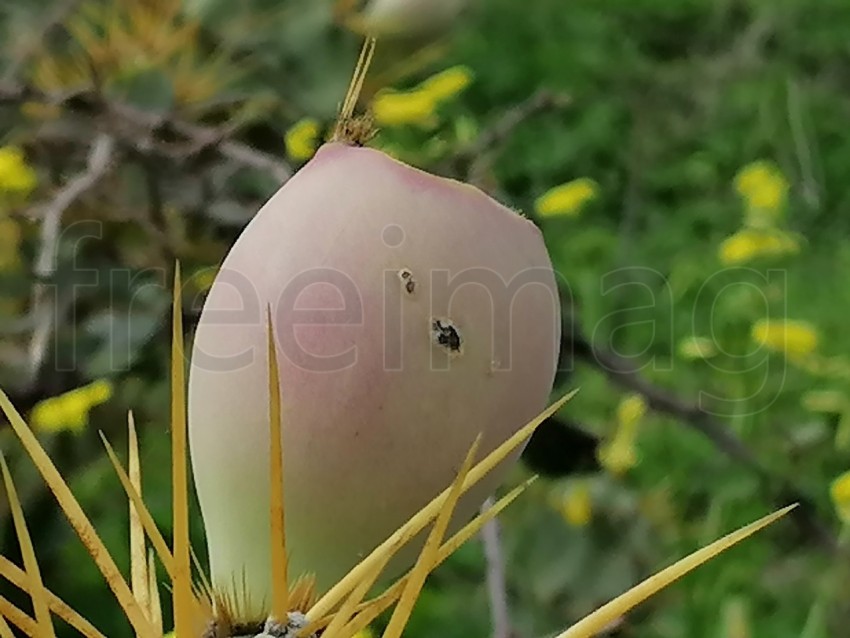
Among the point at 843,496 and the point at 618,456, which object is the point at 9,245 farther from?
the point at 843,496

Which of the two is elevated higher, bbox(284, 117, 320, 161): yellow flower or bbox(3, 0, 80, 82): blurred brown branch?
bbox(3, 0, 80, 82): blurred brown branch

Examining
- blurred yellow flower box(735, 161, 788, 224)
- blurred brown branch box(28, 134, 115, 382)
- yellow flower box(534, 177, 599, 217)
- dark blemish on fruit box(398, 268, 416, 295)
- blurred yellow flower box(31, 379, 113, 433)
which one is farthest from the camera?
blurred yellow flower box(735, 161, 788, 224)

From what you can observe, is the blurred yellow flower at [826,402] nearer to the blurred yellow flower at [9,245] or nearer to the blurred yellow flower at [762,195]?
the blurred yellow flower at [762,195]

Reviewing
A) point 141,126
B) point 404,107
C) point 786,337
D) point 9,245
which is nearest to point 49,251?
point 141,126

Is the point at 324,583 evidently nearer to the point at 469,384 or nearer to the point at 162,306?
the point at 469,384

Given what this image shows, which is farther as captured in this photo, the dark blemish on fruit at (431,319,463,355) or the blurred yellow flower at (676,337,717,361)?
the blurred yellow flower at (676,337,717,361)

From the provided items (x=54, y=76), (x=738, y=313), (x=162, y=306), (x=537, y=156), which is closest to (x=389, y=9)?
(x=162, y=306)

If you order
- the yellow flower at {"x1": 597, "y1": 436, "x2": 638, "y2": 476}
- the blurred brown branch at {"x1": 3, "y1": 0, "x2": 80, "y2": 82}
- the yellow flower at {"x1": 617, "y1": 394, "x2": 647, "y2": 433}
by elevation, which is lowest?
the yellow flower at {"x1": 597, "y1": 436, "x2": 638, "y2": 476}

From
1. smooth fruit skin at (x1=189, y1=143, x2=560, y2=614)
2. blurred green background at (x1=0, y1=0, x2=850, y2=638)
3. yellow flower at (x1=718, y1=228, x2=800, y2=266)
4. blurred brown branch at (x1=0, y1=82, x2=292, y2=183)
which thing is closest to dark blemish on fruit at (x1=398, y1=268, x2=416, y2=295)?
smooth fruit skin at (x1=189, y1=143, x2=560, y2=614)

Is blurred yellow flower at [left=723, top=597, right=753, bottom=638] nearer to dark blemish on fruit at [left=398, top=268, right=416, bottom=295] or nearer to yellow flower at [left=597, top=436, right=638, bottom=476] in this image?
yellow flower at [left=597, top=436, right=638, bottom=476]
